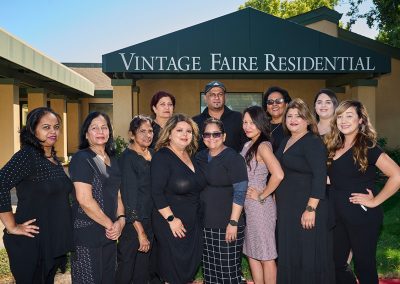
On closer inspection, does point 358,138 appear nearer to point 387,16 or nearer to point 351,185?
point 351,185

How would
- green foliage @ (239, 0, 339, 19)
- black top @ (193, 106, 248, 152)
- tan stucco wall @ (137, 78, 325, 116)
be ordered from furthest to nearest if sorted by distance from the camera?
green foliage @ (239, 0, 339, 19) < tan stucco wall @ (137, 78, 325, 116) < black top @ (193, 106, 248, 152)

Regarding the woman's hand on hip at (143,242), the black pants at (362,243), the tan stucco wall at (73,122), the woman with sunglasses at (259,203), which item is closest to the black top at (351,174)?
the black pants at (362,243)

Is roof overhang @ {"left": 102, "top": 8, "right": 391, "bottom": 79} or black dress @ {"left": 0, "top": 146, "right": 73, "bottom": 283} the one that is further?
roof overhang @ {"left": 102, "top": 8, "right": 391, "bottom": 79}

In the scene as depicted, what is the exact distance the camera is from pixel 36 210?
3.18 m

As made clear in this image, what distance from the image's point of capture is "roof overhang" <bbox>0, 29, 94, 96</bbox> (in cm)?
1004

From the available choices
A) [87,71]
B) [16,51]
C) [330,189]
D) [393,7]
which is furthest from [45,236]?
[87,71]

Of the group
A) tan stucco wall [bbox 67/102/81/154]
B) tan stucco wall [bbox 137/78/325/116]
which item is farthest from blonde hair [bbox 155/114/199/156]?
tan stucco wall [bbox 67/102/81/154]

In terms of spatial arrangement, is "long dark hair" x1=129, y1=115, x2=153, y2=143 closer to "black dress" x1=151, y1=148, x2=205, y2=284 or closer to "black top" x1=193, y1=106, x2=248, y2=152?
"black dress" x1=151, y1=148, x2=205, y2=284

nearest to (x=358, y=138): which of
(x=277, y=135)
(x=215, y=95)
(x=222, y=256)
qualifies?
(x=277, y=135)

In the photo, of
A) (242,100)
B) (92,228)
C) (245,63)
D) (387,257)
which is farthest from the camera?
(242,100)

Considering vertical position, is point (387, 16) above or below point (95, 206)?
above

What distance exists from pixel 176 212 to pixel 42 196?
3.89 feet

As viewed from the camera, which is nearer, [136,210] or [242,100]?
[136,210]

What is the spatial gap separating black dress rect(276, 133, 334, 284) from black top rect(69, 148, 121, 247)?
1660 mm
